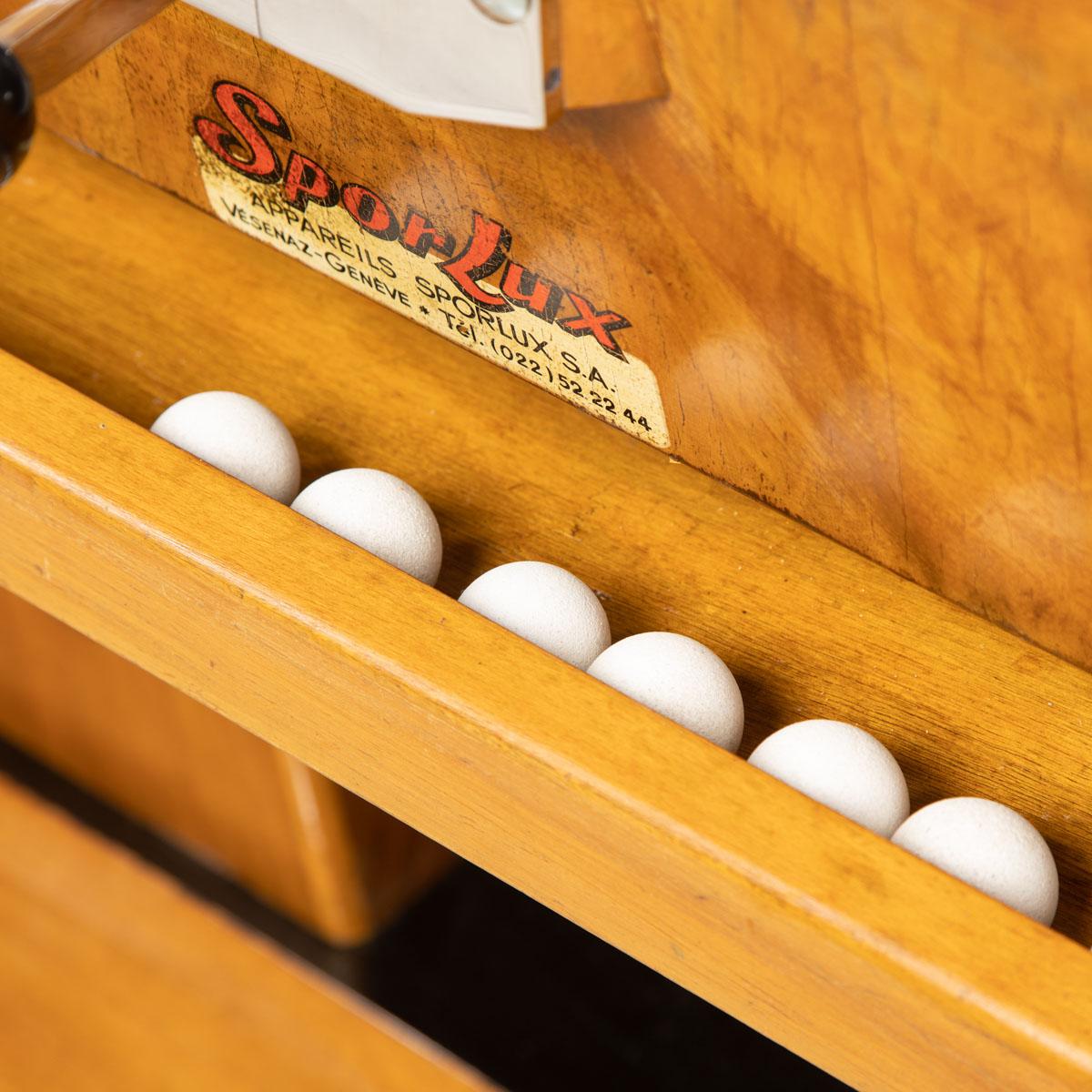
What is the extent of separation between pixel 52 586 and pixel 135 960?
1.81 feet

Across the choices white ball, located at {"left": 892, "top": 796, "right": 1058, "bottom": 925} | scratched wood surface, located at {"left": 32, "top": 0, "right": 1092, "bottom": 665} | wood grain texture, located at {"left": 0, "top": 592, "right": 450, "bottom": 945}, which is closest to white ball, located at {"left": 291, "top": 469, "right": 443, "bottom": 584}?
scratched wood surface, located at {"left": 32, "top": 0, "right": 1092, "bottom": 665}

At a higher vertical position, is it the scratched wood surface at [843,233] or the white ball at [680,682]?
the scratched wood surface at [843,233]

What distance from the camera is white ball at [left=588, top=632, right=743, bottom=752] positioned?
1.72 feet

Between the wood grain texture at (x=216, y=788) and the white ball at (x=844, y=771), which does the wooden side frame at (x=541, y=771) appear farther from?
the wood grain texture at (x=216, y=788)

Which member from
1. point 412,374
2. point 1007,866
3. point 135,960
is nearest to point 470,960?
point 135,960

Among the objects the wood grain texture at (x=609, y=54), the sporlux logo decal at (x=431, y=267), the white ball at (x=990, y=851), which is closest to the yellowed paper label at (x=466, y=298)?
the sporlux logo decal at (x=431, y=267)

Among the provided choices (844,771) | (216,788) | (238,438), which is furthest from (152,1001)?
(844,771)

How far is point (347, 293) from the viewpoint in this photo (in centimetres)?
72

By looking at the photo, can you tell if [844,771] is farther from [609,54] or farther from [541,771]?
[609,54]

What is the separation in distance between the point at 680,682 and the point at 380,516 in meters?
0.14

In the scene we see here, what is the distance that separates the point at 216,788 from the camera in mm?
986

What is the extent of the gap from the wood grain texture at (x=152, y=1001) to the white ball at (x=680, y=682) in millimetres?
539

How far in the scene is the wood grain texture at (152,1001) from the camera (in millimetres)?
1011

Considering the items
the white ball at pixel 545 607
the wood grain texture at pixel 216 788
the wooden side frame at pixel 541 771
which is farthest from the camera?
the wood grain texture at pixel 216 788
